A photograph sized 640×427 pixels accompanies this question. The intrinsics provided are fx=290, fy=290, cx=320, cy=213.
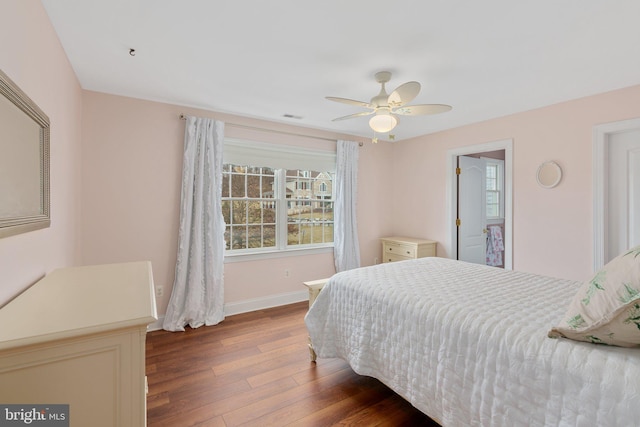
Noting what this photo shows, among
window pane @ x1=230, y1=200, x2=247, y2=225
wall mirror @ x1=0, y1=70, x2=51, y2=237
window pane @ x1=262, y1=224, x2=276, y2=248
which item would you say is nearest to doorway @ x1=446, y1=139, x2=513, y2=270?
window pane @ x1=262, y1=224, x2=276, y2=248

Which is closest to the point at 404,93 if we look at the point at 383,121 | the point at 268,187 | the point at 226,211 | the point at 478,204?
the point at 383,121

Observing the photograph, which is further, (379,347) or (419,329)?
(379,347)

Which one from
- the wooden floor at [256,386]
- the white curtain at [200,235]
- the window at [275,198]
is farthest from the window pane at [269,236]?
the wooden floor at [256,386]

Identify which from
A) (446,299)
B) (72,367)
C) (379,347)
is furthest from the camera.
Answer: (379,347)

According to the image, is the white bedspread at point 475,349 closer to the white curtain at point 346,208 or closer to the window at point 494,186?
the white curtain at point 346,208

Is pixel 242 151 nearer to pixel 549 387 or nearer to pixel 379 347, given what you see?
pixel 379 347

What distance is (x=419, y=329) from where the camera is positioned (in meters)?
1.59

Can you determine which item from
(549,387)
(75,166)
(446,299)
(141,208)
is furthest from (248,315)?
(549,387)

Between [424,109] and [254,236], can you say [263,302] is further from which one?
[424,109]

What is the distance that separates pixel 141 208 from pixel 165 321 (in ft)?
3.94

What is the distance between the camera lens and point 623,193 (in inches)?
106

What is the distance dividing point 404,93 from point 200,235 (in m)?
2.43

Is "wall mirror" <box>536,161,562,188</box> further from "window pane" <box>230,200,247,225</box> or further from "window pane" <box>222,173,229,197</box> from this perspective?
"window pane" <box>222,173,229,197</box>

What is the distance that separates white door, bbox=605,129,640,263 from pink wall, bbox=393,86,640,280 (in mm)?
171
